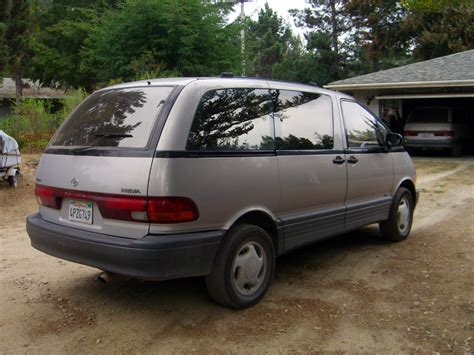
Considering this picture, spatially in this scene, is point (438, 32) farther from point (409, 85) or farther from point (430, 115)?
point (409, 85)

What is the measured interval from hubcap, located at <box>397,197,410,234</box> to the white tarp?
7.21 metres

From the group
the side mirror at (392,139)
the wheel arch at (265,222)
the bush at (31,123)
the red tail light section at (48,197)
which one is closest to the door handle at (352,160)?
the side mirror at (392,139)

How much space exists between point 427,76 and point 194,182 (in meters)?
16.4

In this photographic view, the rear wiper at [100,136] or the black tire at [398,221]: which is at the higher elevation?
the rear wiper at [100,136]

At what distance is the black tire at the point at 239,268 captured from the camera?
3885 millimetres

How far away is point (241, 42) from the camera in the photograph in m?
23.3

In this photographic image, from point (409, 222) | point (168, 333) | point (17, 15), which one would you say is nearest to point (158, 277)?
point (168, 333)

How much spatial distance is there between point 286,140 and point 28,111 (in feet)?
43.0

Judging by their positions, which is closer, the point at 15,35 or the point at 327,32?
the point at 15,35

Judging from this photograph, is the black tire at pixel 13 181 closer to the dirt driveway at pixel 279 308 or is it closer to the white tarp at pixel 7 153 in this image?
the white tarp at pixel 7 153

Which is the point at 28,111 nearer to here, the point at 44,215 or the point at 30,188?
the point at 30,188

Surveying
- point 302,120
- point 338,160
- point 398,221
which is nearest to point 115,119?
point 302,120

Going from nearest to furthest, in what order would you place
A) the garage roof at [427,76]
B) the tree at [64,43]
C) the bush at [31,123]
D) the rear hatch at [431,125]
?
the bush at [31,123] < the garage roof at [427,76] < the rear hatch at [431,125] < the tree at [64,43]

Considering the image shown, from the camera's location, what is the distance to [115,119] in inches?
157
